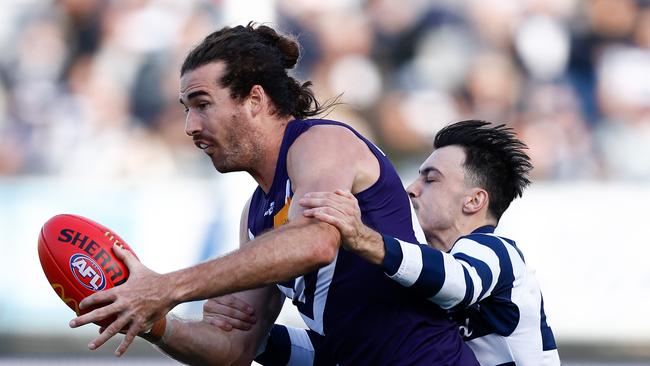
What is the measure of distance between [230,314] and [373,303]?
2.70ft

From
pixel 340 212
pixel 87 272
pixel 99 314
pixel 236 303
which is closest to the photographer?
pixel 99 314

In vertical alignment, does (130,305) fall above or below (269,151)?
below

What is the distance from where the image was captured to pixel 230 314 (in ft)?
15.5

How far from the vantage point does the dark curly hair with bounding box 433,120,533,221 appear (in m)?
4.91

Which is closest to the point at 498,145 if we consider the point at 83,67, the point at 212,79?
the point at 212,79

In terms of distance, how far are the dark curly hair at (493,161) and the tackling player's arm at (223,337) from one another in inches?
38.0

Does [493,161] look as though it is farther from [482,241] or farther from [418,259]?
[418,259]

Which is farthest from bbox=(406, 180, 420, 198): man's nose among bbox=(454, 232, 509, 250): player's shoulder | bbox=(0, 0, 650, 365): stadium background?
bbox=(0, 0, 650, 365): stadium background

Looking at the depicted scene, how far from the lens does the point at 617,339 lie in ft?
30.7

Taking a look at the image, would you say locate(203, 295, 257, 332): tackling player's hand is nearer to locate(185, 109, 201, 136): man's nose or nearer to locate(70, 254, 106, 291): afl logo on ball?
locate(185, 109, 201, 136): man's nose

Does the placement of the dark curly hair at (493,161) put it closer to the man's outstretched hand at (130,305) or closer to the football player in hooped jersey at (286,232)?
the football player in hooped jersey at (286,232)

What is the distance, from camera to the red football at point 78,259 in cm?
375

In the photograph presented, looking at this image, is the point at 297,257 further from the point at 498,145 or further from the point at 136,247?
the point at 136,247

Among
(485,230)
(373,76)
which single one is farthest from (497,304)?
(373,76)
